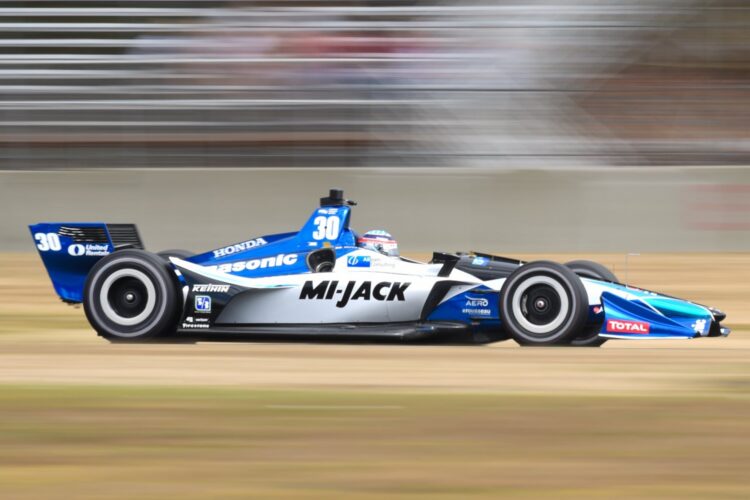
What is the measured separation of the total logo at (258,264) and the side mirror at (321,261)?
12 cm

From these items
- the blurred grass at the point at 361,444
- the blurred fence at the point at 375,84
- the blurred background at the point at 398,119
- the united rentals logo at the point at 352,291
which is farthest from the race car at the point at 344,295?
the blurred fence at the point at 375,84

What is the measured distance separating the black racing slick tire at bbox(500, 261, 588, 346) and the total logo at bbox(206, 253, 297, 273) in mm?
1523

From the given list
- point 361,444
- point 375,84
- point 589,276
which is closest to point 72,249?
point 589,276

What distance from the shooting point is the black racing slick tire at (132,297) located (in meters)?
7.80

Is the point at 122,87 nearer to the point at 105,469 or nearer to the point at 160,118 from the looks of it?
A: the point at 160,118

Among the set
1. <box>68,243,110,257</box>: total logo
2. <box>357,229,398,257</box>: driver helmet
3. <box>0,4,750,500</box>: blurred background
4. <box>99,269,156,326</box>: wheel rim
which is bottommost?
<box>99,269,156,326</box>: wheel rim

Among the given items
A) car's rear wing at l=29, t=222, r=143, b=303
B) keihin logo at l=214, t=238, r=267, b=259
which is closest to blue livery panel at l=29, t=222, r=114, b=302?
car's rear wing at l=29, t=222, r=143, b=303

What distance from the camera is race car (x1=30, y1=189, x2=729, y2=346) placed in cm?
737

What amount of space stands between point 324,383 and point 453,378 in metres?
0.68

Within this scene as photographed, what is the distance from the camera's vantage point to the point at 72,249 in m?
8.23

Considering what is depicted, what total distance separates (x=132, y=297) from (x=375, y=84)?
7260 millimetres

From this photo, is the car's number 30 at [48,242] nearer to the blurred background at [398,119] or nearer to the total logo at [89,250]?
the total logo at [89,250]

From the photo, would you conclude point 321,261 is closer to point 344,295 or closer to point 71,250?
point 344,295

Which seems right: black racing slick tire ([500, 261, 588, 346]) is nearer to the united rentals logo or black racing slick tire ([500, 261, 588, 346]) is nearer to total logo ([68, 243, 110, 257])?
the united rentals logo
